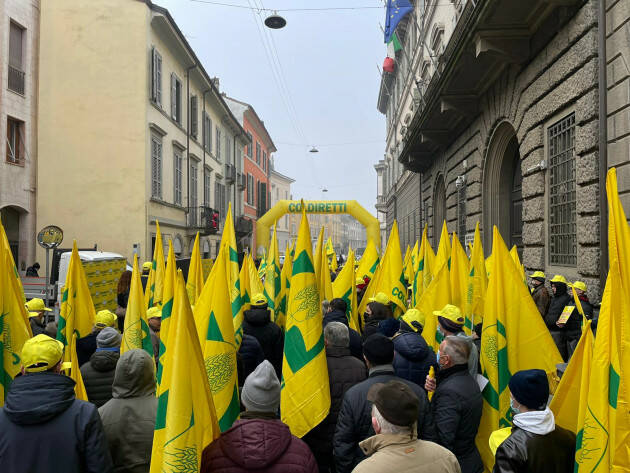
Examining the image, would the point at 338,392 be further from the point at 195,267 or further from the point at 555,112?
the point at 555,112

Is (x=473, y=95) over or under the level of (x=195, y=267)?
over

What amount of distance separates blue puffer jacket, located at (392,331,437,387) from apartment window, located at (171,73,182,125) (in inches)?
815

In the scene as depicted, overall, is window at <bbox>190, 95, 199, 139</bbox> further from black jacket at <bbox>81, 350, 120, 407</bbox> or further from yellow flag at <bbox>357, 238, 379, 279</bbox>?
black jacket at <bbox>81, 350, 120, 407</bbox>

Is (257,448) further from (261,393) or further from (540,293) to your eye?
(540,293)

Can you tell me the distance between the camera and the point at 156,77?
20516 millimetres

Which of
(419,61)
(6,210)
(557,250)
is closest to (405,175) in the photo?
(419,61)

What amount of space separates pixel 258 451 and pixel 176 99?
23019 millimetres

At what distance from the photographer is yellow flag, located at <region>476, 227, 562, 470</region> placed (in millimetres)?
4113

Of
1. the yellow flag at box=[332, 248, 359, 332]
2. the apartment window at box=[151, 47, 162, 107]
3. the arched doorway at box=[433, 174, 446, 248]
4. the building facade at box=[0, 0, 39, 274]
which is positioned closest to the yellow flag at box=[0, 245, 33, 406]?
the yellow flag at box=[332, 248, 359, 332]

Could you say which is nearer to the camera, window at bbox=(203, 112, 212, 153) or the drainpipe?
the drainpipe

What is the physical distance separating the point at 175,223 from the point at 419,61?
11.8 metres

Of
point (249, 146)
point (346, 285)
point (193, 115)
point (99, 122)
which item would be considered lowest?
point (346, 285)

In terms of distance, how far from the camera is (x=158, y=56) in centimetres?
2075

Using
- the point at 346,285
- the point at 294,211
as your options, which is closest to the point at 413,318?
the point at 346,285
